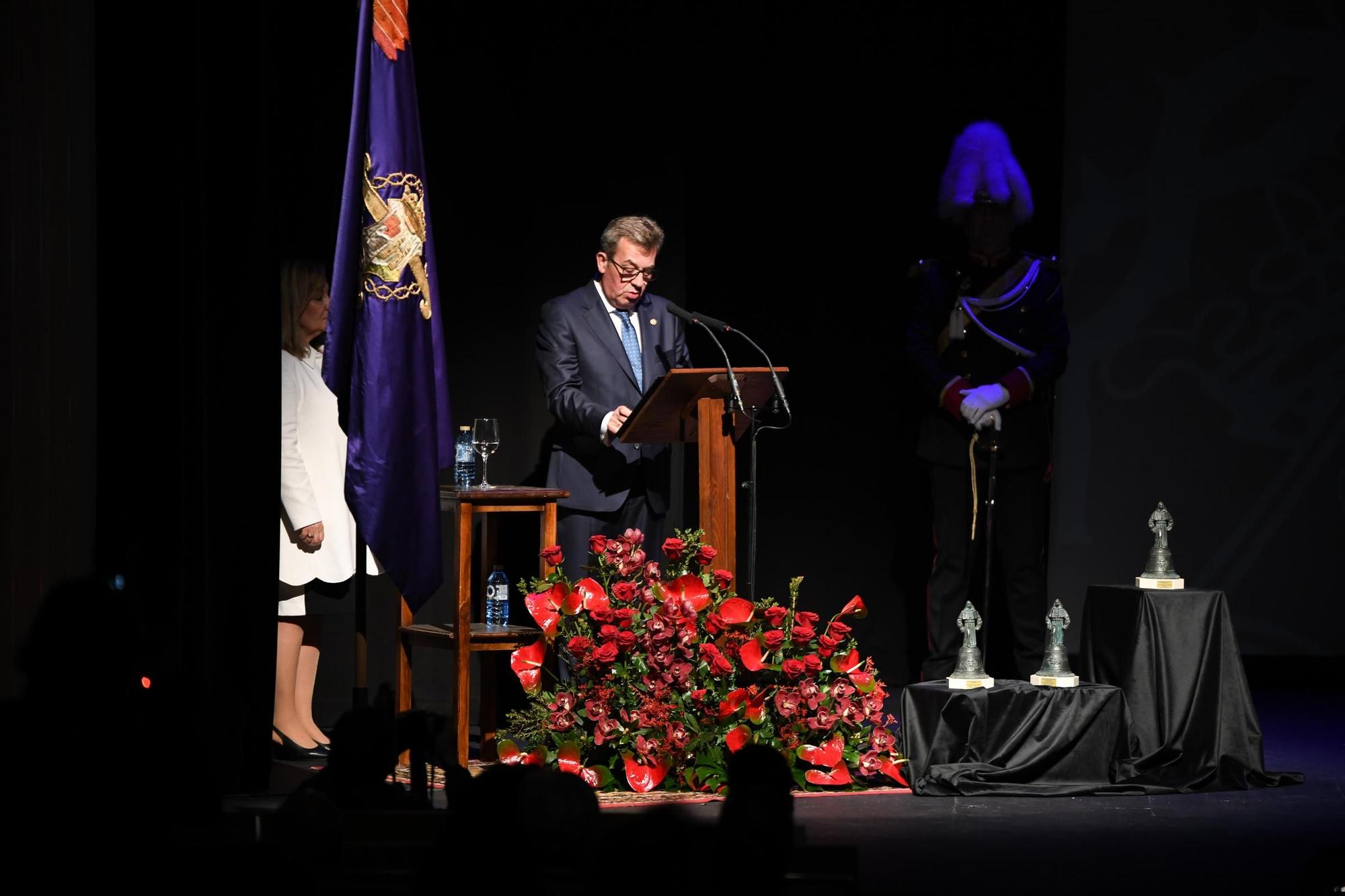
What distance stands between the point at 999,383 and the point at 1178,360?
1217 mm

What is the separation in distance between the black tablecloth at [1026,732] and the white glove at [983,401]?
55.7 inches

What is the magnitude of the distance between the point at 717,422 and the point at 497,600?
98cm

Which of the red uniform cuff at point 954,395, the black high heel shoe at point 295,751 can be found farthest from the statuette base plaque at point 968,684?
the black high heel shoe at point 295,751

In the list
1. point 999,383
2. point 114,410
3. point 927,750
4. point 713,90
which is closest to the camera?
point 114,410

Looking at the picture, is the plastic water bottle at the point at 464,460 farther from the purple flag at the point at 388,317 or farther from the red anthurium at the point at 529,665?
the red anthurium at the point at 529,665

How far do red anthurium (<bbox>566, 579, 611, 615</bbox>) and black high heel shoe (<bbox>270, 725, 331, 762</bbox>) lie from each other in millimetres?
1005

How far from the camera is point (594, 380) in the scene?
17.6ft

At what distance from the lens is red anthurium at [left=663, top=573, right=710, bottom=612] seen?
14.5 ft

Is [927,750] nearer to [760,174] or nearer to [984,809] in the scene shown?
[984,809]

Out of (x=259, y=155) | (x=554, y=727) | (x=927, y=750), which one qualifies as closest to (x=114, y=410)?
(x=259, y=155)

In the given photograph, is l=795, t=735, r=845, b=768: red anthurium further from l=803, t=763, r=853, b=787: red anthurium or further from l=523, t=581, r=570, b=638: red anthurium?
l=523, t=581, r=570, b=638: red anthurium

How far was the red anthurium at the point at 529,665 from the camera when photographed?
4.59m

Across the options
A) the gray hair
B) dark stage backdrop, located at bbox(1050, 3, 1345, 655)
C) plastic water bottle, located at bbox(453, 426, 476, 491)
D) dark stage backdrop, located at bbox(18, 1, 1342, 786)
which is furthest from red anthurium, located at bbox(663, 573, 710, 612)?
dark stage backdrop, located at bbox(1050, 3, 1345, 655)

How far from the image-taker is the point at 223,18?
4000 mm
